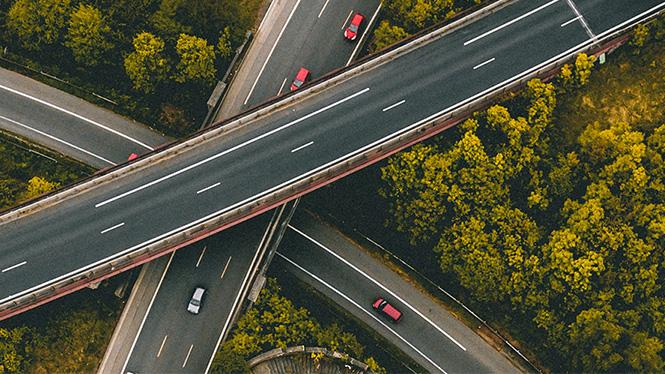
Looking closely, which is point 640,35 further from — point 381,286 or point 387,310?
point 387,310

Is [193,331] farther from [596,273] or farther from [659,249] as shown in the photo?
[659,249]

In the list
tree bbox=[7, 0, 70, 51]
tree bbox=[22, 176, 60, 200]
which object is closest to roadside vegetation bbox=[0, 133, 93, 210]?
tree bbox=[22, 176, 60, 200]

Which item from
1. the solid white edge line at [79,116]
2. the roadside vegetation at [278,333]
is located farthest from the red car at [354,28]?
the roadside vegetation at [278,333]

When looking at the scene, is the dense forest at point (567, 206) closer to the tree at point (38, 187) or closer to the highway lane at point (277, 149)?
the highway lane at point (277, 149)

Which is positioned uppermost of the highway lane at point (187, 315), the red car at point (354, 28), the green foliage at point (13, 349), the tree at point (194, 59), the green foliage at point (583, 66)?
the green foliage at point (583, 66)

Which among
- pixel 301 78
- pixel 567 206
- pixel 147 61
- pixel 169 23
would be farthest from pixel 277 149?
pixel 567 206
